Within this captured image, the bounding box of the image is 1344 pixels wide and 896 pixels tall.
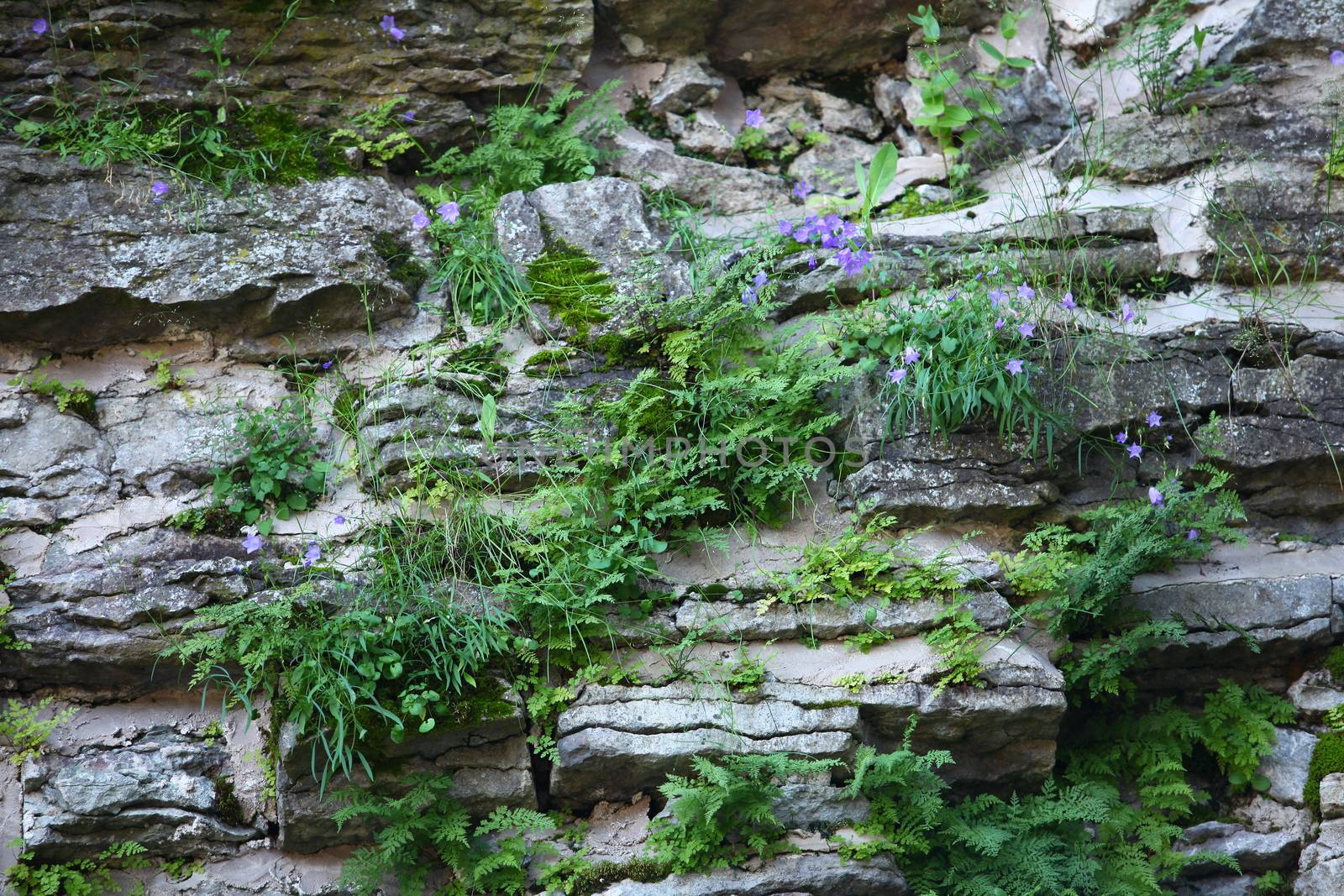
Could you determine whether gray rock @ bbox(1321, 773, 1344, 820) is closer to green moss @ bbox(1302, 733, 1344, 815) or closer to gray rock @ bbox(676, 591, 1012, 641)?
green moss @ bbox(1302, 733, 1344, 815)

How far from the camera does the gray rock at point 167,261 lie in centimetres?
482

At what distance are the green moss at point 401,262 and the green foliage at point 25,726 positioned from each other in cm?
244

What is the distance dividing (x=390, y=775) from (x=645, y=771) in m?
0.99

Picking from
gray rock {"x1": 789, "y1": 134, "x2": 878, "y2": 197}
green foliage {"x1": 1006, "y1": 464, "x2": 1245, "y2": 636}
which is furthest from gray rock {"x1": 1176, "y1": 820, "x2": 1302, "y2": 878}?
gray rock {"x1": 789, "y1": 134, "x2": 878, "y2": 197}

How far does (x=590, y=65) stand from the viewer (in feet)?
20.8

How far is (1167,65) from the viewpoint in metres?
5.88

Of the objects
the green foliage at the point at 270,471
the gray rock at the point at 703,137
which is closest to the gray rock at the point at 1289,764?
the gray rock at the point at 703,137

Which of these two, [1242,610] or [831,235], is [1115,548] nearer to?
[1242,610]

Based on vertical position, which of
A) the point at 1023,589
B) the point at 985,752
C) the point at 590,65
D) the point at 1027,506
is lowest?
the point at 985,752

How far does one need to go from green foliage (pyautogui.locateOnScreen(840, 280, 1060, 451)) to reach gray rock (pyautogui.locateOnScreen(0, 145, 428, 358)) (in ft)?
7.67

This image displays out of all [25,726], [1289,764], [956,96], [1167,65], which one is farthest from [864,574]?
[1167,65]

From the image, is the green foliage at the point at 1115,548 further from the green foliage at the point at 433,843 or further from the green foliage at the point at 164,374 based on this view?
the green foliage at the point at 164,374

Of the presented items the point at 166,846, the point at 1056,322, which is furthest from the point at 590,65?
the point at 166,846

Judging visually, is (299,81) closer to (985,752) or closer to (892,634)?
(892,634)
